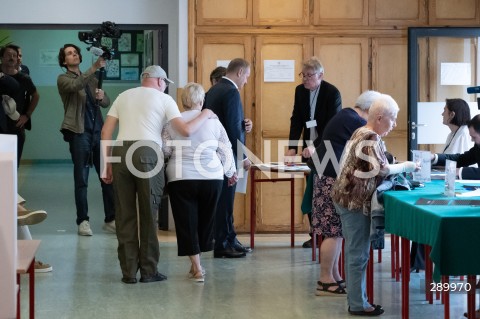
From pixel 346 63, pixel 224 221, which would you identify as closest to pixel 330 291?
pixel 224 221

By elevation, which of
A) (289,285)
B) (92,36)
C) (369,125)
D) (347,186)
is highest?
(92,36)

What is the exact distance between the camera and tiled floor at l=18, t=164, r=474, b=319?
5.84 m

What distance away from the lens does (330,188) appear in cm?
616

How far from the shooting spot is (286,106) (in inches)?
361

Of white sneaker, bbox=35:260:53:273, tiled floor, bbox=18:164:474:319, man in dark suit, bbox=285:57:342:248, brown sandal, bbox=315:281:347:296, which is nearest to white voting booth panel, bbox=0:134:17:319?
tiled floor, bbox=18:164:474:319

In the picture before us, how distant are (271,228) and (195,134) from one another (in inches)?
111

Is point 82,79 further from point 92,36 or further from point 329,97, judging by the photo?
point 329,97

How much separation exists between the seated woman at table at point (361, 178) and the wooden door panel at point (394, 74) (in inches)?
147

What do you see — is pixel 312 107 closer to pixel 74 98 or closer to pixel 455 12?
pixel 455 12

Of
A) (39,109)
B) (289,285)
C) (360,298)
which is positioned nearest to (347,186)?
(360,298)

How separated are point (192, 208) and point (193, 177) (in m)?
0.24

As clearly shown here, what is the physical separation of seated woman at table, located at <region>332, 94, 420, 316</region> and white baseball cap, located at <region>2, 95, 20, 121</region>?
4.76 m

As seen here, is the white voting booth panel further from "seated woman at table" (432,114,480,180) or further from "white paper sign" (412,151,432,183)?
"seated woman at table" (432,114,480,180)

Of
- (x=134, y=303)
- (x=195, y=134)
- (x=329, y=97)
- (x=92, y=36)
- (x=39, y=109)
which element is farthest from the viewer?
(x=39, y=109)
